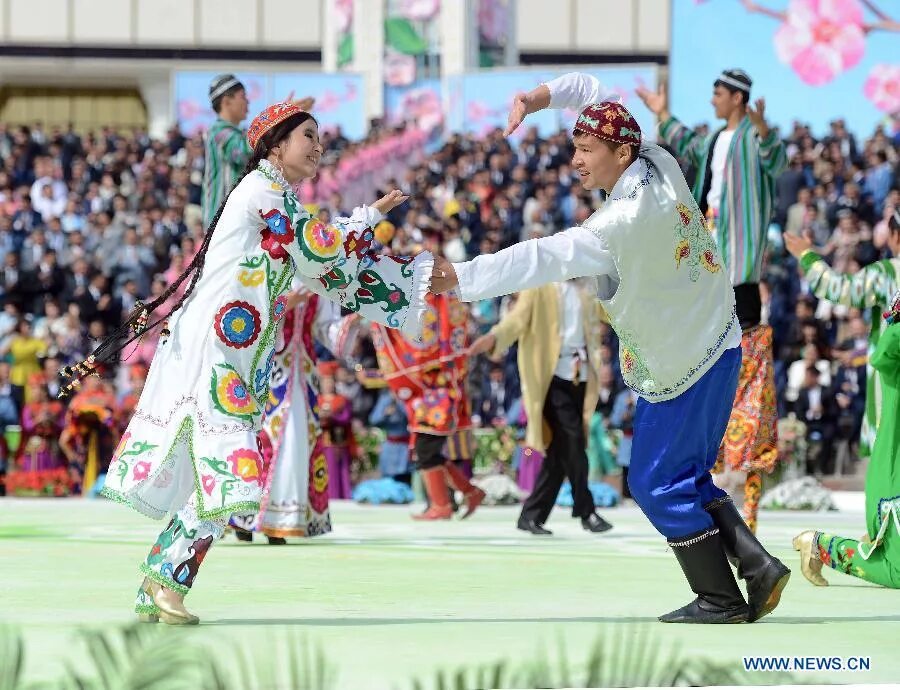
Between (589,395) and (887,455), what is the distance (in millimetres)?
3876

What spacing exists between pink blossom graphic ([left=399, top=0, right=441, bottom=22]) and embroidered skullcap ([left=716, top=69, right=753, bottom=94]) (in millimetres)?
24190

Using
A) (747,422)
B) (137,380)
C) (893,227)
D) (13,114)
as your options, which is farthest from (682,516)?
(13,114)

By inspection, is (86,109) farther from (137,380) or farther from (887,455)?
(887,455)

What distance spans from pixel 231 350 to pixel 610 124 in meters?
1.44

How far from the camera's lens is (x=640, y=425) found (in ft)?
18.4

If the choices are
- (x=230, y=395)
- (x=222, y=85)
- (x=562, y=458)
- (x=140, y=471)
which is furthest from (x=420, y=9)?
(x=140, y=471)

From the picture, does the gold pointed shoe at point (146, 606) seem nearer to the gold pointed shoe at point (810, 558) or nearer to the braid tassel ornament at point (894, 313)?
the gold pointed shoe at point (810, 558)

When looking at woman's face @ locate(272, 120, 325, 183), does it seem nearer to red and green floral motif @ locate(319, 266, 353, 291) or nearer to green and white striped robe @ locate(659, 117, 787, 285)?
red and green floral motif @ locate(319, 266, 353, 291)

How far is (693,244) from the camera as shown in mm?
5516

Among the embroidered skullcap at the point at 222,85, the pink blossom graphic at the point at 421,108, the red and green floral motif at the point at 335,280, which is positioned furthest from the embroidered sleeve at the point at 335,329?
the pink blossom graphic at the point at 421,108

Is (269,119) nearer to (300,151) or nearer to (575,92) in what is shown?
(300,151)

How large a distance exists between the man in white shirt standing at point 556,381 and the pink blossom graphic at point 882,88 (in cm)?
976

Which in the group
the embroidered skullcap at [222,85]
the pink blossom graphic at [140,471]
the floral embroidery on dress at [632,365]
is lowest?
the pink blossom graphic at [140,471]

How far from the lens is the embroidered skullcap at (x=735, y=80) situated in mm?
8609
